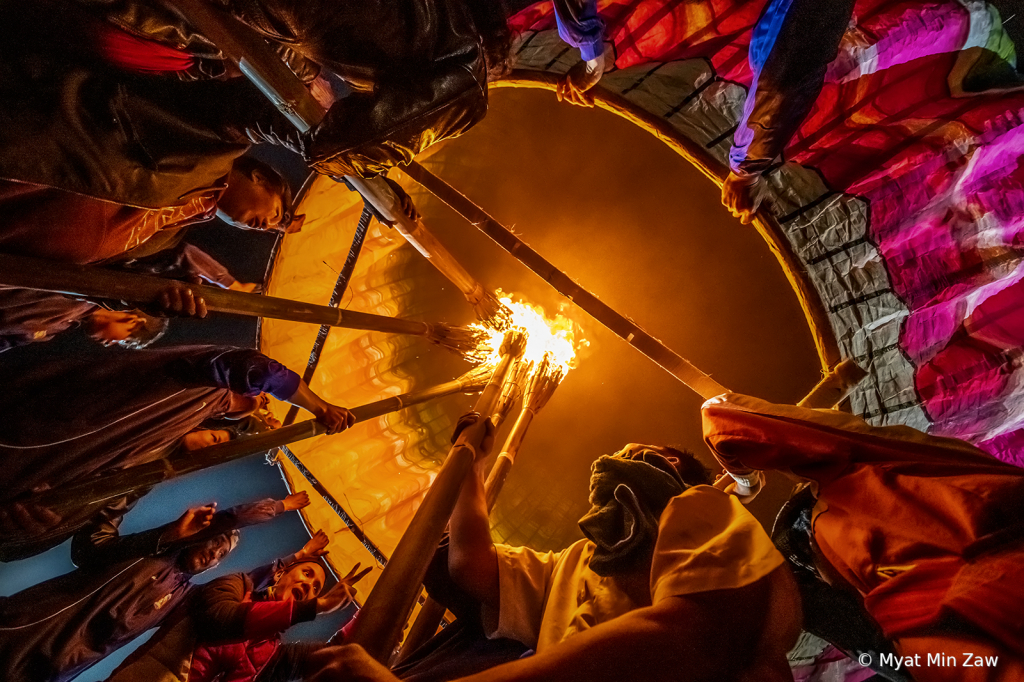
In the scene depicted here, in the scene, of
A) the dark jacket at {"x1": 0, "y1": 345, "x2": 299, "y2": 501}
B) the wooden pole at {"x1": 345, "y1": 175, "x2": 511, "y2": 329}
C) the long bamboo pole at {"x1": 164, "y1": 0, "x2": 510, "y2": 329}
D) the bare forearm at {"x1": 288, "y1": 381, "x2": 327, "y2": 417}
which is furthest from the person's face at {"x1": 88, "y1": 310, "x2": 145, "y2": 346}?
the long bamboo pole at {"x1": 164, "y1": 0, "x2": 510, "y2": 329}

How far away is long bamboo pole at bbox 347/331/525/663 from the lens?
1.30 meters

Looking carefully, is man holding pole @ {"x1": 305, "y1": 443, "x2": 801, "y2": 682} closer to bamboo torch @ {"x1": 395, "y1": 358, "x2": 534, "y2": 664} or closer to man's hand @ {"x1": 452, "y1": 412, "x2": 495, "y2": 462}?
man's hand @ {"x1": 452, "y1": 412, "x2": 495, "y2": 462}

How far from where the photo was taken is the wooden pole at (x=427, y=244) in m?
2.83

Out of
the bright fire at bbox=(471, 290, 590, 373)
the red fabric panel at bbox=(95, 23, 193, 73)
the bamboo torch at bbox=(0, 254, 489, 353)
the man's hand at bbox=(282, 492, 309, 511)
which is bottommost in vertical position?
the man's hand at bbox=(282, 492, 309, 511)

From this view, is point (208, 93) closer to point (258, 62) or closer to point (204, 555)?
point (258, 62)

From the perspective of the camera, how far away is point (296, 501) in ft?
14.7

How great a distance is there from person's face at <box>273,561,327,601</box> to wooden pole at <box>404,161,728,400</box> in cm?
327

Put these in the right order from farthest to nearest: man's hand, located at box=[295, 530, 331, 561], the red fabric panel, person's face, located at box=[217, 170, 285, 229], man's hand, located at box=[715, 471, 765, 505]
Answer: man's hand, located at box=[295, 530, 331, 561]
person's face, located at box=[217, 170, 285, 229]
man's hand, located at box=[715, 471, 765, 505]
the red fabric panel

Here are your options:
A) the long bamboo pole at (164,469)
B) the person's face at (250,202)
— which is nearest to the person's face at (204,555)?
the long bamboo pole at (164,469)

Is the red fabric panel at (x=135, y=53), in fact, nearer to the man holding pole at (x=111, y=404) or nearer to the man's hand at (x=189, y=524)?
the man holding pole at (x=111, y=404)

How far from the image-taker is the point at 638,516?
178 centimetres

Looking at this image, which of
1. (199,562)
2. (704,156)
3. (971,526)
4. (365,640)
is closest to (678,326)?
(704,156)

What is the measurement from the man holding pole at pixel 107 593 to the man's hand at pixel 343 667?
3250mm

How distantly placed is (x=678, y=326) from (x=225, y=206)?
13.5 feet
